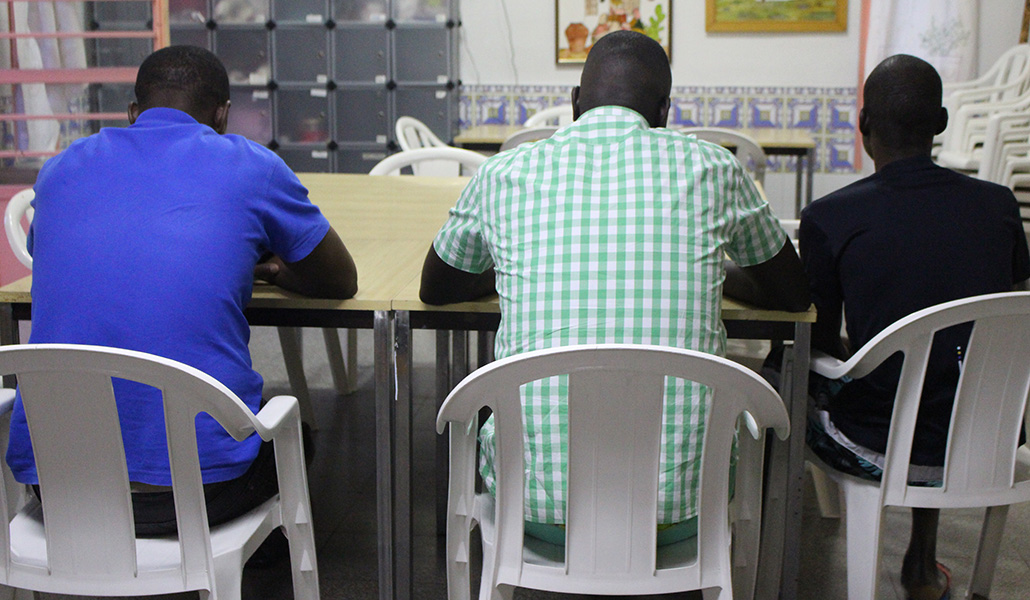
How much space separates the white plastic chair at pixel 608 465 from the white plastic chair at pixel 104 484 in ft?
0.99

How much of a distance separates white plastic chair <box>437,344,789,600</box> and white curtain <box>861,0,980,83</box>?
5.03 metres

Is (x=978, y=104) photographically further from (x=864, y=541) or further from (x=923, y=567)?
(x=864, y=541)

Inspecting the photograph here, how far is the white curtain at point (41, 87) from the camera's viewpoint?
409cm

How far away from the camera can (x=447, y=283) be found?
1541mm

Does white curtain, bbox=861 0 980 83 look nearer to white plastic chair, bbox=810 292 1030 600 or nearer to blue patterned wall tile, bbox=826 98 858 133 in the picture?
blue patterned wall tile, bbox=826 98 858 133

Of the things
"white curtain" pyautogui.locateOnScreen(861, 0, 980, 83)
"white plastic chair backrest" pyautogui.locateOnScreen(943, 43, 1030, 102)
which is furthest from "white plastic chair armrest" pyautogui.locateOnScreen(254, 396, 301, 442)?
"white curtain" pyautogui.locateOnScreen(861, 0, 980, 83)

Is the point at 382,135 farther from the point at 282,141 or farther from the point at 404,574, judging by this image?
the point at 404,574

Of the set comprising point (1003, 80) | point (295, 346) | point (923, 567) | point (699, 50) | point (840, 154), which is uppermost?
point (699, 50)

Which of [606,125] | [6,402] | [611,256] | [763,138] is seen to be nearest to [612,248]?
[611,256]

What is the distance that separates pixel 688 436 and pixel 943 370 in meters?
0.54

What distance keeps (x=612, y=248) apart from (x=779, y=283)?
34 cm

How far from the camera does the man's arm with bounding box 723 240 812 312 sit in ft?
4.91

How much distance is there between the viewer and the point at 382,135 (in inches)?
229

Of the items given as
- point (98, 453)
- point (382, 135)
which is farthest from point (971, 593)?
point (382, 135)
